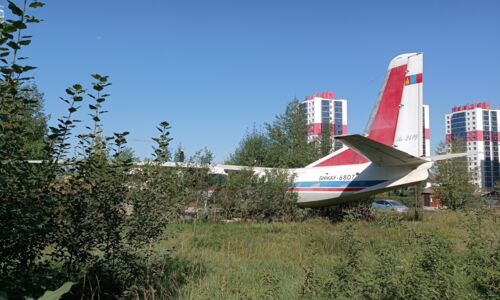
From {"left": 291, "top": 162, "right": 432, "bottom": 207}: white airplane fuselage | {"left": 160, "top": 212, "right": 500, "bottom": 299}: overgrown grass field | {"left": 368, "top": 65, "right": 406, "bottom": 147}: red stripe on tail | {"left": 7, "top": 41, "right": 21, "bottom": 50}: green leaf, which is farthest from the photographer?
{"left": 368, "top": 65, "right": 406, "bottom": 147}: red stripe on tail

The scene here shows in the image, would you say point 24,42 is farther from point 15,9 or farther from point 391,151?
point 391,151

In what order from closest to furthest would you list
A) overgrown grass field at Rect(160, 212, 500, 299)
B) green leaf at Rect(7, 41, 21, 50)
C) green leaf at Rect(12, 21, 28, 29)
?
green leaf at Rect(12, 21, 28, 29) → green leaf at Rect(7, 41, 21, 50) → overgrown grass field at Rect(160, 212, 500, 299)

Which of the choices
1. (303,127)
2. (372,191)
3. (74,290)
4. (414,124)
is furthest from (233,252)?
(303,127)

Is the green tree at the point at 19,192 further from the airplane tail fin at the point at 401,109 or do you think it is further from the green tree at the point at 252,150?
the green tree at the point at 252,150

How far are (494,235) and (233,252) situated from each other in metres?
4.47

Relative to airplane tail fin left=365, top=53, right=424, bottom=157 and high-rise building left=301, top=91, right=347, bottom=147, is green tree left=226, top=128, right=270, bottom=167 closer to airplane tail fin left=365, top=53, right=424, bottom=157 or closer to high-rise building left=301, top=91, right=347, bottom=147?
airplane tail fin left=365, top=53, right=424, bottom=157

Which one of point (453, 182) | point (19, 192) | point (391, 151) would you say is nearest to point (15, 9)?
point (19, 192)

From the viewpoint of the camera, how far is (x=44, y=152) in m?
A: 4.13

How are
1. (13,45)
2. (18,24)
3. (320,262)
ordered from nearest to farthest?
(18,24), (13,45), (320,262)

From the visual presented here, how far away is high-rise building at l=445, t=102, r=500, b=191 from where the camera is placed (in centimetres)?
9306

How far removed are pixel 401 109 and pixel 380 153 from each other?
2.72m

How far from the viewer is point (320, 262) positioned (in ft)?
22.9

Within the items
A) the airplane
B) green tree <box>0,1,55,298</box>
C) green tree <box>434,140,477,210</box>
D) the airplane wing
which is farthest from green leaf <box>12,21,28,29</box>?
green tree <box>434,140,477,210</box>

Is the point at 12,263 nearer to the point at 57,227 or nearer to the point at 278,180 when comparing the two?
the point at 57,227
